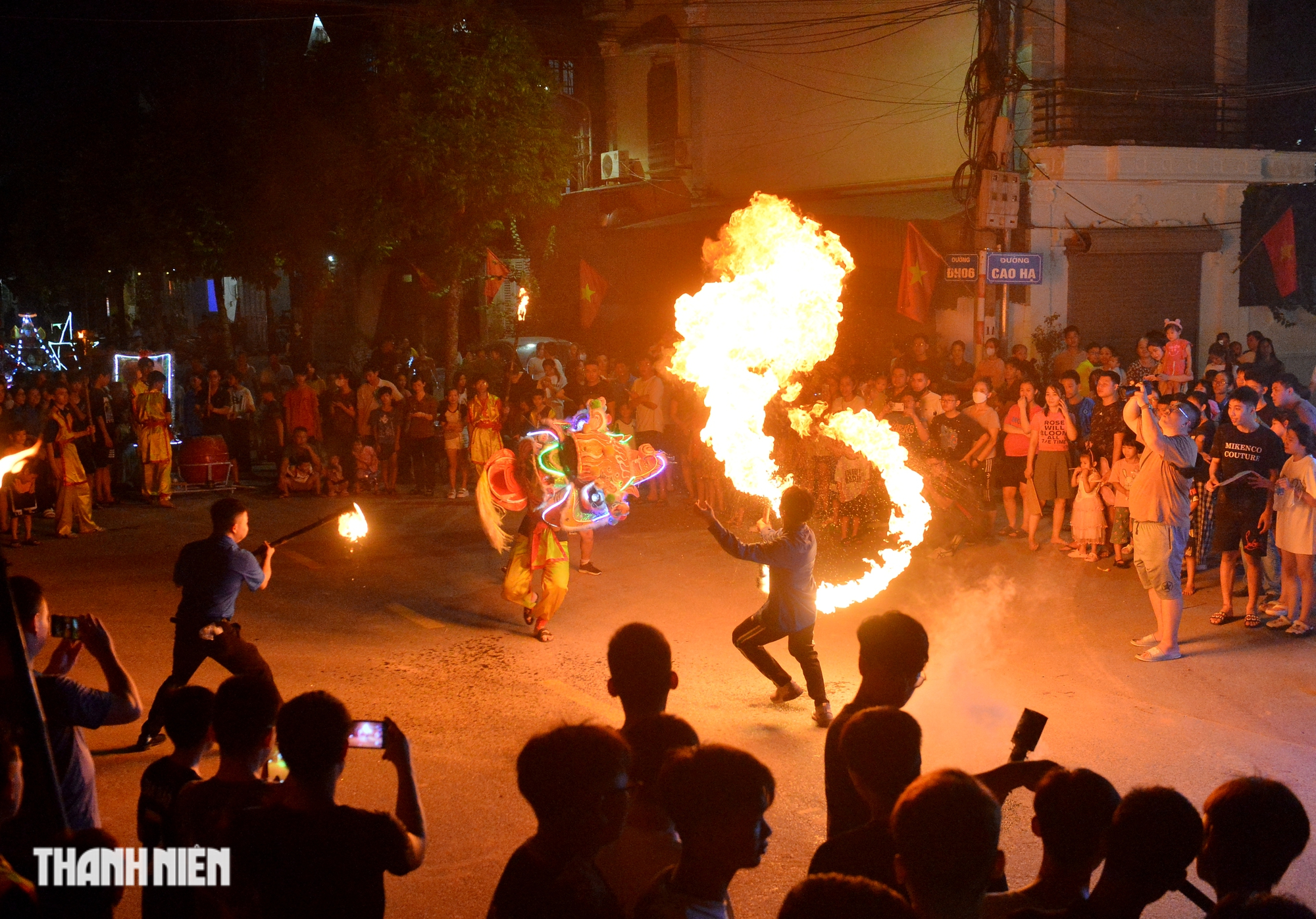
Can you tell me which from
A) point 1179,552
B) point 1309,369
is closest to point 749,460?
point 1179,552

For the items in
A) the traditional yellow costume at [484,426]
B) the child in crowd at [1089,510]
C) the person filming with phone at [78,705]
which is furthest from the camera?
the traditional yellow costume at [484,426]

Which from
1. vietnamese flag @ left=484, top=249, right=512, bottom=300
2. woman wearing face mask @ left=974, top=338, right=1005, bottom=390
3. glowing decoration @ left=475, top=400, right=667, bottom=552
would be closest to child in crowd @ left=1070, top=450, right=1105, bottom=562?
woman wearing face mask @ left=974, top=338, right=1005, bottom=390

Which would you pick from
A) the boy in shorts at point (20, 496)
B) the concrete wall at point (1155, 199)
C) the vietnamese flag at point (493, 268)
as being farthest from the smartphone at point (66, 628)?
the vietnamese flag at point (493, 268)

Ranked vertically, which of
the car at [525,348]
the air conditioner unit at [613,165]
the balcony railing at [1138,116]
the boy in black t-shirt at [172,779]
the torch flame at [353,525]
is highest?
the air conditioner unit at [613,165]

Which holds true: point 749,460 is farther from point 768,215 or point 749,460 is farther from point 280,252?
point 280,252

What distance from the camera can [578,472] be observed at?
9.41 metres

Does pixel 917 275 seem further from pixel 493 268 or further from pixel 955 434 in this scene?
pixel 493 268

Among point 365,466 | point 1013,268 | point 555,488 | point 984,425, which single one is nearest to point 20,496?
point 365,466

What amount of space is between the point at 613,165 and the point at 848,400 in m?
16.8

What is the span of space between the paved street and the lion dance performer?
42 centimetres

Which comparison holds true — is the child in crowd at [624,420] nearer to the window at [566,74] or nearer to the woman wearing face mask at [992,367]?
the woman wearing face mask at [992,367]

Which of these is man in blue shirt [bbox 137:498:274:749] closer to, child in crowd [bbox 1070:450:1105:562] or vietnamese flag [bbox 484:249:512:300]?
child in crowd [bbox 1070:450:1105:562]

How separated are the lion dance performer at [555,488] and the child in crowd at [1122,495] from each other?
15.0ft

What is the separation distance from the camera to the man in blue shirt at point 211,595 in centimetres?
666
